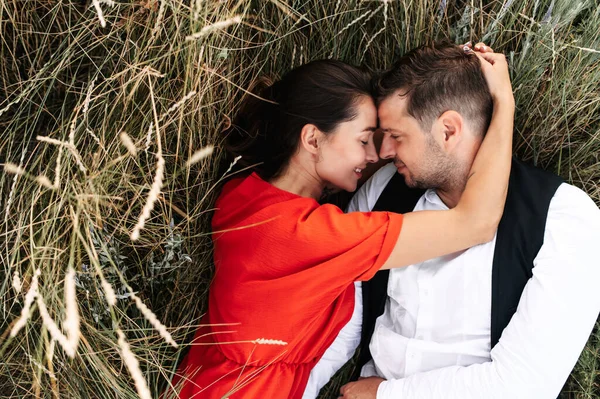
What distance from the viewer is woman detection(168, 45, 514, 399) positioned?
2.00 m

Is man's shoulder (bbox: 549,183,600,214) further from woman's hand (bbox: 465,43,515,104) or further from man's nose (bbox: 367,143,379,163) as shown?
man's nose (bbox: 367,143,379,163)

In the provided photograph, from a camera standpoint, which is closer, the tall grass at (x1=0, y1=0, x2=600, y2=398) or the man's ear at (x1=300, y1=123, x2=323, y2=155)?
the tall grass at (x1=0, y1=0, x2=600, y2=398)

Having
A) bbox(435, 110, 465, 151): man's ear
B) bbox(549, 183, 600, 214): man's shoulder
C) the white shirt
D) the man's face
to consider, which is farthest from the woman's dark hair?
bbox(549, 183, 600, 214): man's shoulder

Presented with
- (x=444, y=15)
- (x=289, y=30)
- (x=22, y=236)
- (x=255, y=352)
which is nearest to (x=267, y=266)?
(x=255, y=352)

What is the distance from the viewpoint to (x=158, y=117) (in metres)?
A: 2.24

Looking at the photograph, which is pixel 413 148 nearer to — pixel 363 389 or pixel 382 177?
pixel 382 177

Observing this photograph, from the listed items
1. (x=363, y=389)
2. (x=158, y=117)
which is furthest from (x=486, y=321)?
(x=158, y=117)

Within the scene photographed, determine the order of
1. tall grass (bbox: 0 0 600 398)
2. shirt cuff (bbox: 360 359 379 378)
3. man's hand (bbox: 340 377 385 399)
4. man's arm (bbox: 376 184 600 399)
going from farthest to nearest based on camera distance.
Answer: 1. shirt cuff (bbox: 360 359 379 378)
2. man's hand (bbox: 340 377 385 399)
3. tall grass (bbox: 0 0 600 398)
4. man's arm (bbox: 376 184 600 399)

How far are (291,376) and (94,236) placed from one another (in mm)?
951

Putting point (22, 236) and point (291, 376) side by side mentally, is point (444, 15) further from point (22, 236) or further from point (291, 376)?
point (22, 236)

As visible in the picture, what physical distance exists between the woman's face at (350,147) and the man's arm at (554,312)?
0.74 metres

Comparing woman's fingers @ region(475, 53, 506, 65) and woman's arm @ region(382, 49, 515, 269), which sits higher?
woman's fingers @ region(475, 53, 506, 65)

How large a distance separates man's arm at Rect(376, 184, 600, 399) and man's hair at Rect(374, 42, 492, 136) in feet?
1.45

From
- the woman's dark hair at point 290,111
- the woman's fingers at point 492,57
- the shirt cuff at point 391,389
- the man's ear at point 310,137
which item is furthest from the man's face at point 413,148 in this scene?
the shirt cuff at point 391,389
